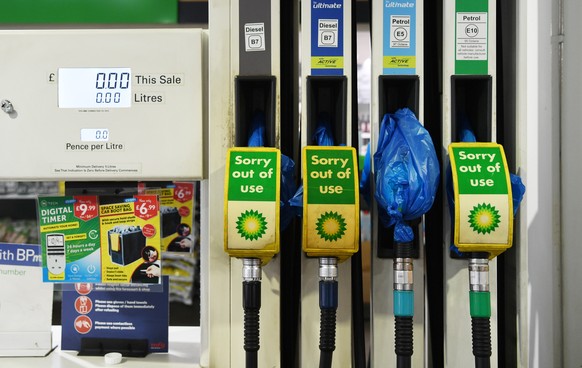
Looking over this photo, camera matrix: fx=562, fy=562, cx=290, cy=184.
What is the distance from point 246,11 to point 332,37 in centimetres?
17

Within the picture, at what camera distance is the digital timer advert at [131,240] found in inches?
50.4

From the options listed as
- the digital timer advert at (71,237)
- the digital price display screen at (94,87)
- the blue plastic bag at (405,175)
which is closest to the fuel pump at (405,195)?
the blue plastic bag at (405,175)

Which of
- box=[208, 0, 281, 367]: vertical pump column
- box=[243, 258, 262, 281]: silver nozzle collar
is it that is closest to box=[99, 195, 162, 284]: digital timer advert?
box=[208, 0, 281, 367]: vertical pump column

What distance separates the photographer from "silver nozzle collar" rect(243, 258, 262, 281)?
969 millimetres

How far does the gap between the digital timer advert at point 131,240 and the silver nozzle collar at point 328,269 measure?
476mm

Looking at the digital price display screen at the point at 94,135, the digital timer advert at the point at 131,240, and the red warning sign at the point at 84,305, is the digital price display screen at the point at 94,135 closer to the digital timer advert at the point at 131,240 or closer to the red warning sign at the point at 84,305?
the digital timer advert at the point at 131,240

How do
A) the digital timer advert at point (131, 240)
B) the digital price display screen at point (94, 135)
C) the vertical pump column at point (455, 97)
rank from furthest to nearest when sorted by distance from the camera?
the digital timer advert at point (131, 240), the digital price display screen at point (94, 135), the vertical pump column at point (455, 97)

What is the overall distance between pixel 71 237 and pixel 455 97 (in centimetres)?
90

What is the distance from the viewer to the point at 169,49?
1155 mm

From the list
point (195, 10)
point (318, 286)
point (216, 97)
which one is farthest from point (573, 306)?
point (195, 10)

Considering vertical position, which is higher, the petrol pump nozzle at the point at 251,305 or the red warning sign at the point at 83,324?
the petrol pump nozzle at the point at 251,305

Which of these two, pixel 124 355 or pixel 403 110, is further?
pixel 124 355

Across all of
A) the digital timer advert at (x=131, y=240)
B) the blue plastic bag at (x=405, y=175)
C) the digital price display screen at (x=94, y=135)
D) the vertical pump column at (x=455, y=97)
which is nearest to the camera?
the blue plastic bag at (x=405, y=175)

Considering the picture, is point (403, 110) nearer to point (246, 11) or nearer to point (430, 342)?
point (246, 11)
